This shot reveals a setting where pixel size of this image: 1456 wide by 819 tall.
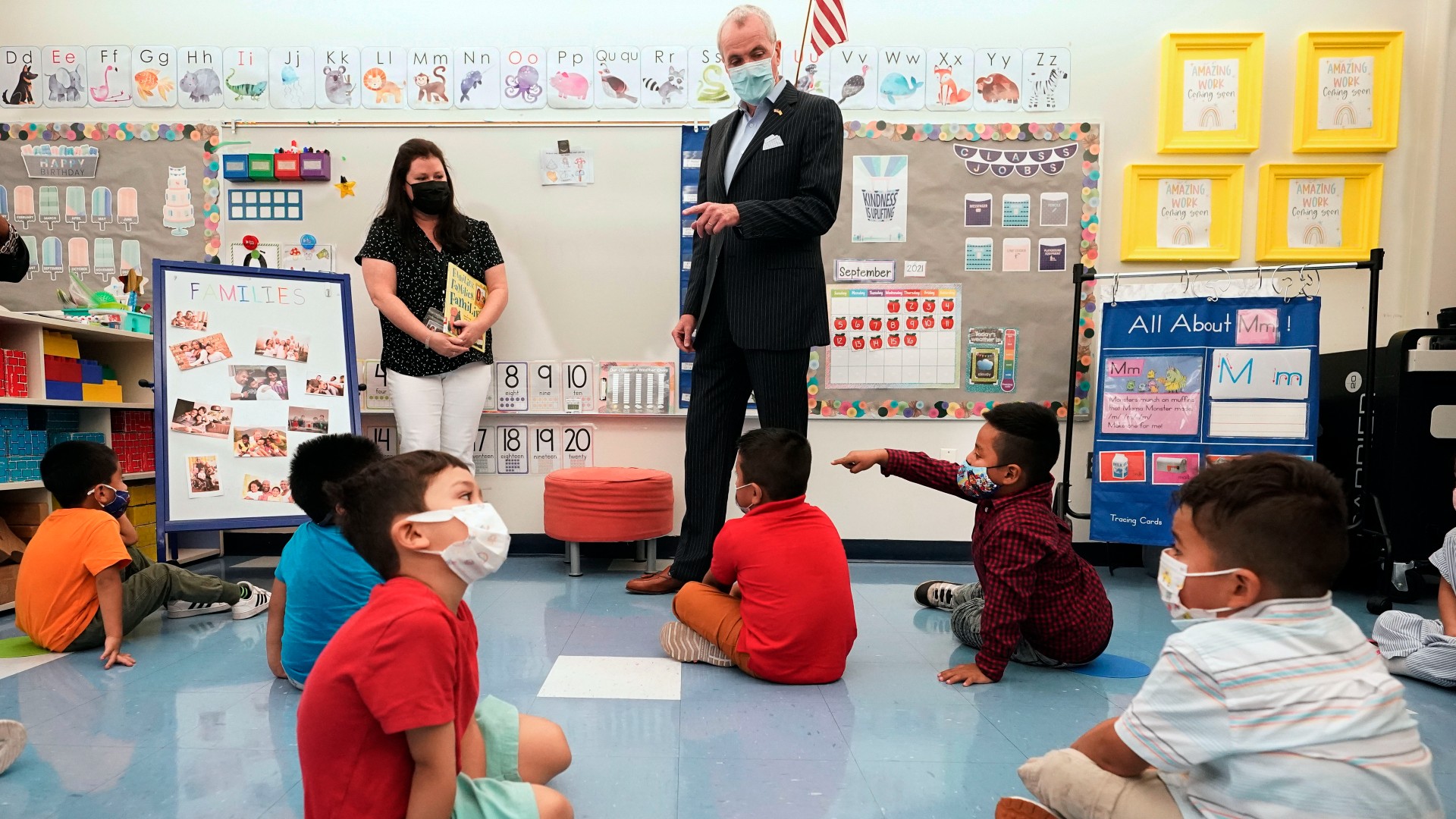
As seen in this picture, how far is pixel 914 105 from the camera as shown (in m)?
3.20

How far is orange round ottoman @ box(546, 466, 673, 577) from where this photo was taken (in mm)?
2865

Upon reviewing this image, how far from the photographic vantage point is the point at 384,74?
3211 millimetres

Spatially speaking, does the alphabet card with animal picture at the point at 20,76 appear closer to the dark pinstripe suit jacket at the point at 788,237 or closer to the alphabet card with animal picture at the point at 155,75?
the alphabet card with animal picture at the point at 155,75

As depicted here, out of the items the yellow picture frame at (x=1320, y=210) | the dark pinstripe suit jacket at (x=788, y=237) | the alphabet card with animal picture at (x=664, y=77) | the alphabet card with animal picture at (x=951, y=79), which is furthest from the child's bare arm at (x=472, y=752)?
the yellow picture frame at (x=1320, y=210)

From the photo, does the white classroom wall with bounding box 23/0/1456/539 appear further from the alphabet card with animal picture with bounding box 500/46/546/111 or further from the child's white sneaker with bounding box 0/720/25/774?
the child's white sneaker with bounding box 0/720/25/774

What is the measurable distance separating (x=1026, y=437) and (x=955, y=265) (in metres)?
1.58

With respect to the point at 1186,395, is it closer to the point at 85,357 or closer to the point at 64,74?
the point at 85,357

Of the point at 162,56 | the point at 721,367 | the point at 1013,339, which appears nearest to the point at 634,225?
the point at 721,367

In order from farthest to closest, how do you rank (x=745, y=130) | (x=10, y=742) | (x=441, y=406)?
1. (x=441, y=406)
2. (x=745, y=130)
3. (x=10, y=742)

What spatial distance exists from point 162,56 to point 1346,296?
493cm

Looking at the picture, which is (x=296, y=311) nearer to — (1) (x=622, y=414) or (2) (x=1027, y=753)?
(1) (x=622, y=414)

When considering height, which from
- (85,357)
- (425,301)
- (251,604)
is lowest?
(251,604)

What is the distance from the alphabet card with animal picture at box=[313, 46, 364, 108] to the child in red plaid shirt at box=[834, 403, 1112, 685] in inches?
105

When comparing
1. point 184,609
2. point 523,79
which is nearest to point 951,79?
point 523,79
